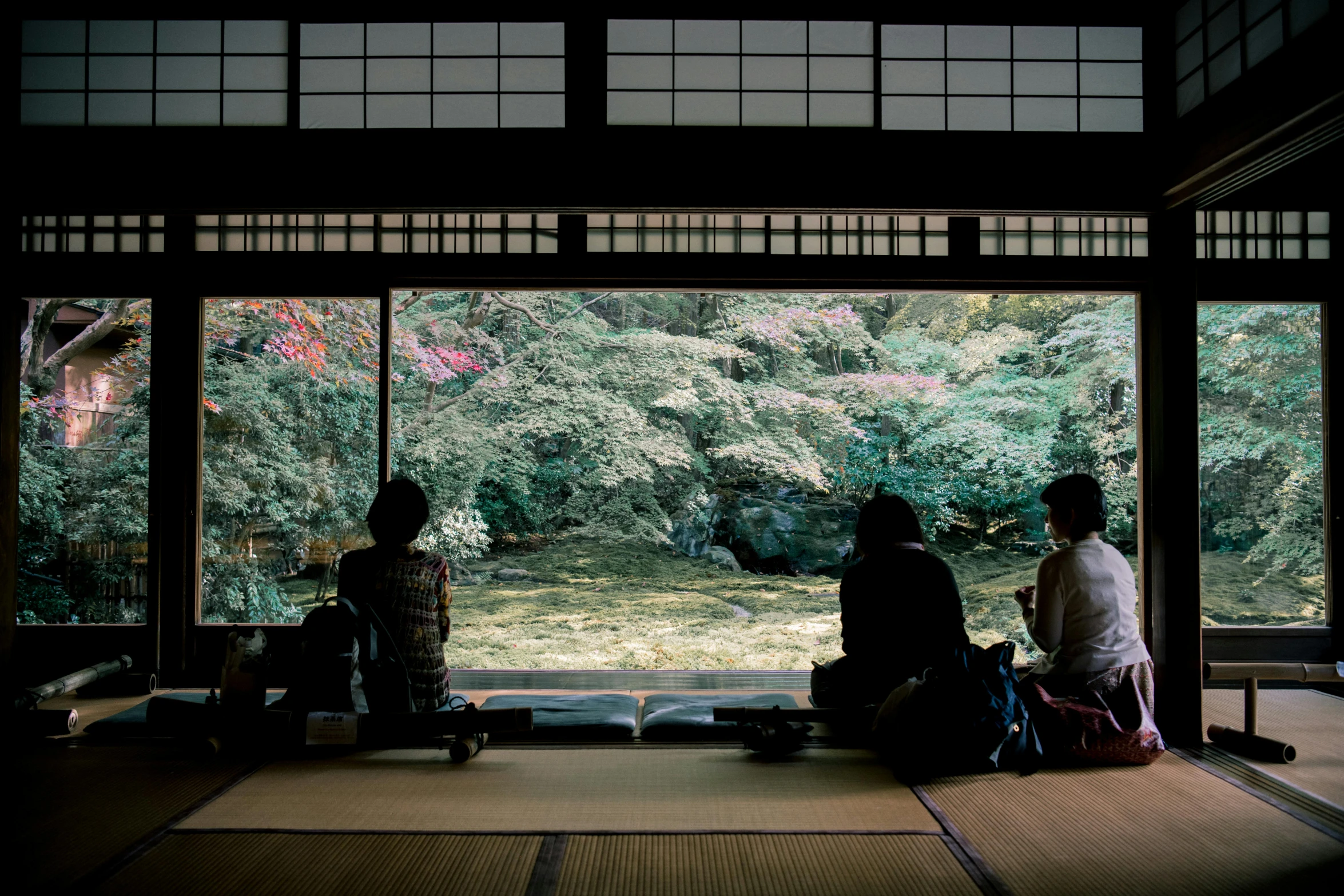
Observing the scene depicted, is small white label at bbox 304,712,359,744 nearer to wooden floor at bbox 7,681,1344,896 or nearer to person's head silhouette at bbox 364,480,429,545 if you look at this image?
wooden floor at bbox 7,681,1344,896

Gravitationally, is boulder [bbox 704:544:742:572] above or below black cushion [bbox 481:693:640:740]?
below

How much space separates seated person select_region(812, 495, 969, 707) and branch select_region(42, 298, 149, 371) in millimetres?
4113

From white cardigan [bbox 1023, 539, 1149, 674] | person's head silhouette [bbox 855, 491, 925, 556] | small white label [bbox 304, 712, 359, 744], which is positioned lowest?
small white label [bbox 304, 712, 359, 744]

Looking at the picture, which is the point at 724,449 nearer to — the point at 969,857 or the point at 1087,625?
the point at 1087,625

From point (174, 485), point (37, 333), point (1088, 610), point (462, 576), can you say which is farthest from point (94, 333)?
point (1088, 610)

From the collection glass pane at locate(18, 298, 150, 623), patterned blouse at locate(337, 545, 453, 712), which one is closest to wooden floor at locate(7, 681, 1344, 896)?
patterned blouse at locate(337, 545, 453, 712)

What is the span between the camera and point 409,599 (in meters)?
2.87

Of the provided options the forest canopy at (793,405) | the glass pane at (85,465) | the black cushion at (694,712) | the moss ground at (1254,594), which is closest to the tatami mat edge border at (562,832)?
the black cushion at (694,712)

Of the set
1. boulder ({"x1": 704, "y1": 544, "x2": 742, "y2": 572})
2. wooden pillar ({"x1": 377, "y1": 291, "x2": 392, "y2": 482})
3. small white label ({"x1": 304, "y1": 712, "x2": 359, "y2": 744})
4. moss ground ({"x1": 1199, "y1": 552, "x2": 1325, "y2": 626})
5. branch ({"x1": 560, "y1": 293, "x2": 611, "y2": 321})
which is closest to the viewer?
small white label ({"x1": 304, "y1": 712, "x2": 359, "y2": 744})

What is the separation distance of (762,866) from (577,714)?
1.36 meters

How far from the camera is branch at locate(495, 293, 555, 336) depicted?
8367 mm

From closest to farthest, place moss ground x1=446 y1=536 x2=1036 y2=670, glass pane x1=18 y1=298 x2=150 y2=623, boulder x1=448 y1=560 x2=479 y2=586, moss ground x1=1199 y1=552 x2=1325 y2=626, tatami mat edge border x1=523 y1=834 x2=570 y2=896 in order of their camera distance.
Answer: tatami mat edge border x1=523 y1=834 x2=570 y2=896 < glass pane x1=18 y1=298 x2=150 y2=623 < moss ground x1=1199 y1=552 x2=1325 y2=626 < moss ground x1=446 y1=536 x2=1036 y2=670 < boulder x1=448 y1=560 x2=479 y2=586

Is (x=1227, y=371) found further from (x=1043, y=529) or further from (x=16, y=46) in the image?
(x=16, y=46)

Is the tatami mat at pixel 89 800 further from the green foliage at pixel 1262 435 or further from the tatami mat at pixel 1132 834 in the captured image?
the green foliage at pixel 1262 435
